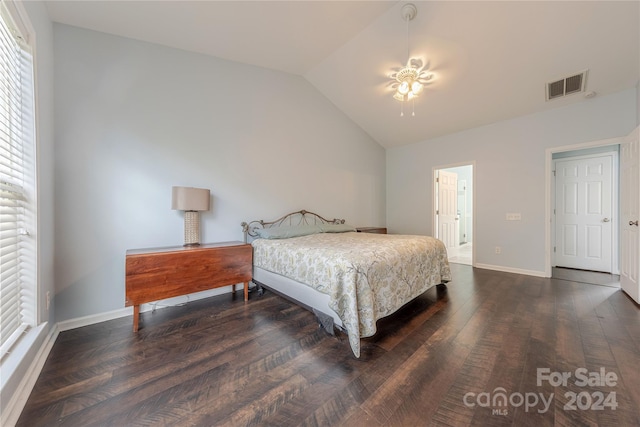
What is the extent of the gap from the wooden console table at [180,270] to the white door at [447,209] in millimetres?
4053

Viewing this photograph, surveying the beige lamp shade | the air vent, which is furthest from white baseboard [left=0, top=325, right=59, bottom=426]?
the air vent

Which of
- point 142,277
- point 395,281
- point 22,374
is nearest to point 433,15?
point 395,281

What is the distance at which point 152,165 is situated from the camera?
2.54 meters

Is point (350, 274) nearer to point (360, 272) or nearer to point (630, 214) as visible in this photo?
point (360, 272)

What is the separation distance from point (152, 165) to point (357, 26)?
2851mm

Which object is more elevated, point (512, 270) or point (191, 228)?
point (191, 228)

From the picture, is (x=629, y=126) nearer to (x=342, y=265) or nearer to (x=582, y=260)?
(x=582, y=260)

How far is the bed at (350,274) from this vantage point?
5.77ft

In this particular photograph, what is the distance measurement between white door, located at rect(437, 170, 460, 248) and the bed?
2.24 m

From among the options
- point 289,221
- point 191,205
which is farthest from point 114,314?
point 289,221

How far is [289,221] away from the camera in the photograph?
376 centimetres

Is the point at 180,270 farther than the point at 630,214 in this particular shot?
No

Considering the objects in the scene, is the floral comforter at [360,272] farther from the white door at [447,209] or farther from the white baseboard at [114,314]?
the white door at [447,209]

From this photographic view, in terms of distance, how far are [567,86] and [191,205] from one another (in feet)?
16.0
